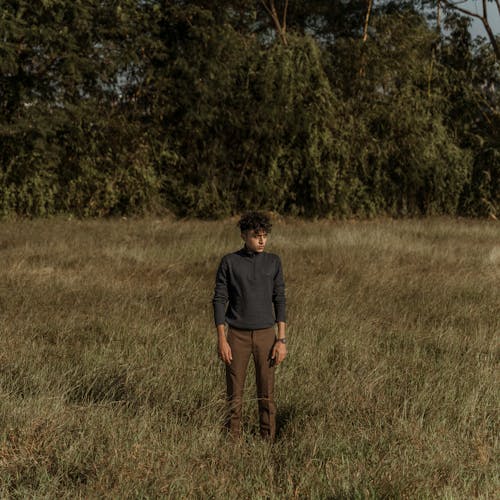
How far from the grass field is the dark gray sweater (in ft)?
2.21

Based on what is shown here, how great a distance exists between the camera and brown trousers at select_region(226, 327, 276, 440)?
3.72 metres

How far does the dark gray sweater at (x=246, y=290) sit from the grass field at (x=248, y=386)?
2.21 feet

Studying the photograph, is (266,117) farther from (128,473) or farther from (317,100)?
(128,473)

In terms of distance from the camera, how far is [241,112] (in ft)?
56.9

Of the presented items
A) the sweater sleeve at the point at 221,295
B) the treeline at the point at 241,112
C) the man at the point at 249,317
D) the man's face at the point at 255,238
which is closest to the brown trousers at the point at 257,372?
the man at the point at 249,317

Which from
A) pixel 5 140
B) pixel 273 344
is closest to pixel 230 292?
pixel 273 344

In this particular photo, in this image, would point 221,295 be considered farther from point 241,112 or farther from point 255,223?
point 241,112

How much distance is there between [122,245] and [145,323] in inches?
208

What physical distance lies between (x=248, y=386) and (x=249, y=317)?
3.49 ft

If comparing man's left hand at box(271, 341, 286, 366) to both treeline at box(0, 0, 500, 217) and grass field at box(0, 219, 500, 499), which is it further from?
treeline at box(0, 0, 500, 217)

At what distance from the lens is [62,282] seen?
8.23 metres

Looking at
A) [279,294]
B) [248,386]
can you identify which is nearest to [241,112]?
[248,386]

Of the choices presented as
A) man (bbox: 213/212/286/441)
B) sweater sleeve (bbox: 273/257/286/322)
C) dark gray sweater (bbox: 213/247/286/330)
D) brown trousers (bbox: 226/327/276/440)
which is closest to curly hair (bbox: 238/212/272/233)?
man (bbox: 213/212/286/441)

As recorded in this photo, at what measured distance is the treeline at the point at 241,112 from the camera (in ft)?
50.9
